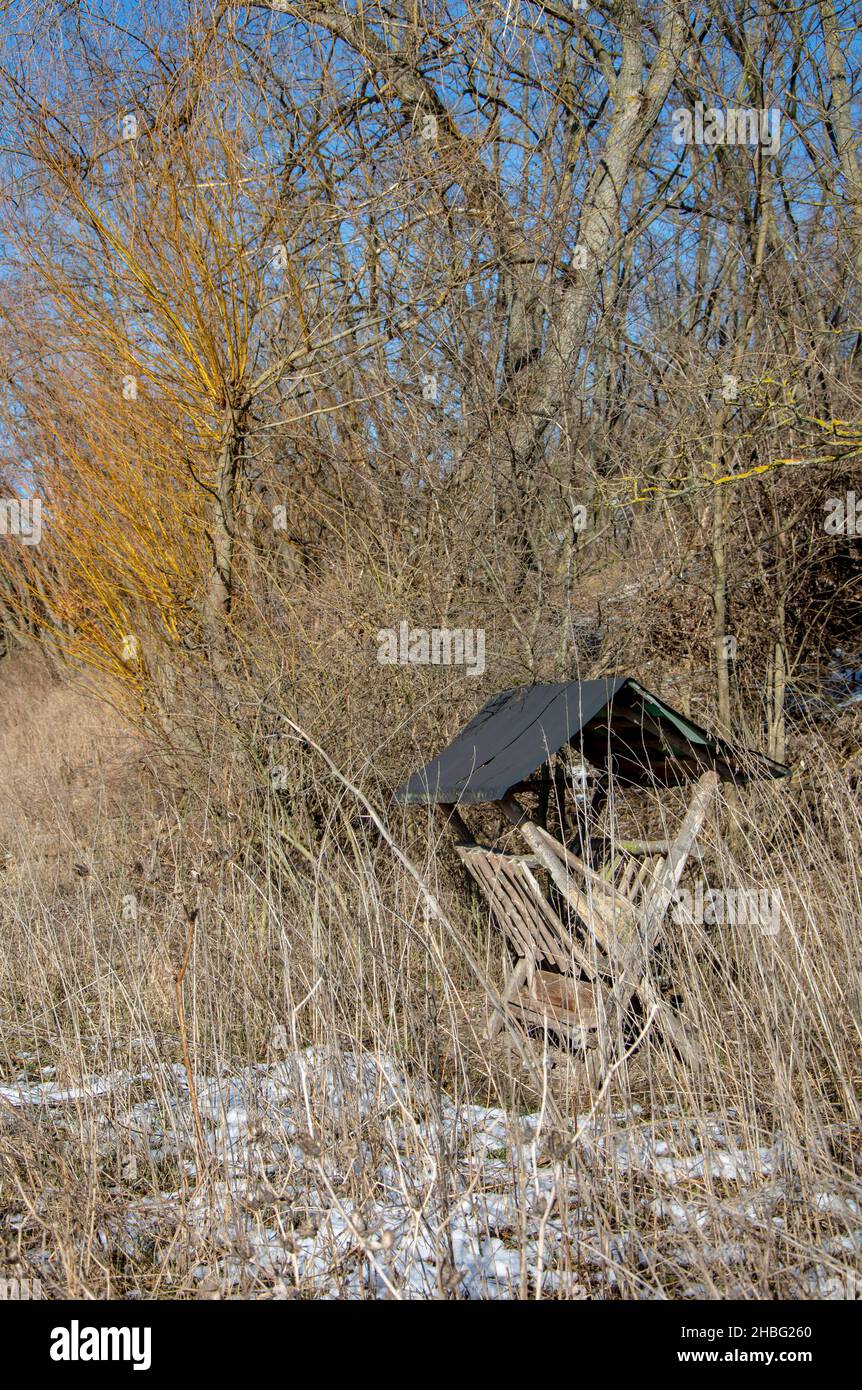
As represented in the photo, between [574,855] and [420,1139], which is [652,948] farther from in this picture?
[420,1139]

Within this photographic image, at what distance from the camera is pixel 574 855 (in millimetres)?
3977

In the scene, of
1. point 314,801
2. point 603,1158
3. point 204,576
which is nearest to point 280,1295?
point 603,1158

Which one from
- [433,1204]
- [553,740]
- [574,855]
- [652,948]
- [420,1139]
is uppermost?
[553,740]

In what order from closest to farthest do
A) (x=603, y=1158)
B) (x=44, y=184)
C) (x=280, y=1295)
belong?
(x=280, y=1295), (x=603, y=1158), (x=44, y=184)

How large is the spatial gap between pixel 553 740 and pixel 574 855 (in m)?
0.43


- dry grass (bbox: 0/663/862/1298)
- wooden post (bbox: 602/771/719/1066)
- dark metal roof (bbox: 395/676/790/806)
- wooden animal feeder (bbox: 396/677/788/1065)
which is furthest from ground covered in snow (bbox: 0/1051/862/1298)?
dark metal roof (bbox: 395/676/790/806)

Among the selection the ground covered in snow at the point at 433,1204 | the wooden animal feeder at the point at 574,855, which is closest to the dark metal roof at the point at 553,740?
the wooden animal feeder at the point at 574,855

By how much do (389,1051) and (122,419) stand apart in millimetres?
6088

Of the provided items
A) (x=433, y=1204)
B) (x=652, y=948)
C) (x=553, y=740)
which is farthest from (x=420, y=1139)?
(x=553, y=740)

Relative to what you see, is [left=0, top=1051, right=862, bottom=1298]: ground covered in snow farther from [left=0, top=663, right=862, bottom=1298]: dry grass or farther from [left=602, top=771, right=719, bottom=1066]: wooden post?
[left=602, top=771, right=719, bottom=1066]: wooden post

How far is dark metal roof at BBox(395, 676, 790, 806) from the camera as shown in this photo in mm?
3896

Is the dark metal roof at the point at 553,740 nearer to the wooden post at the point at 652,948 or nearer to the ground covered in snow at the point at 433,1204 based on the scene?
the wooden post at the point at 652,948

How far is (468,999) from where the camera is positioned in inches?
192

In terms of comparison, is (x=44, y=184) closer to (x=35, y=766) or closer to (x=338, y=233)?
(x=338, y=233)
